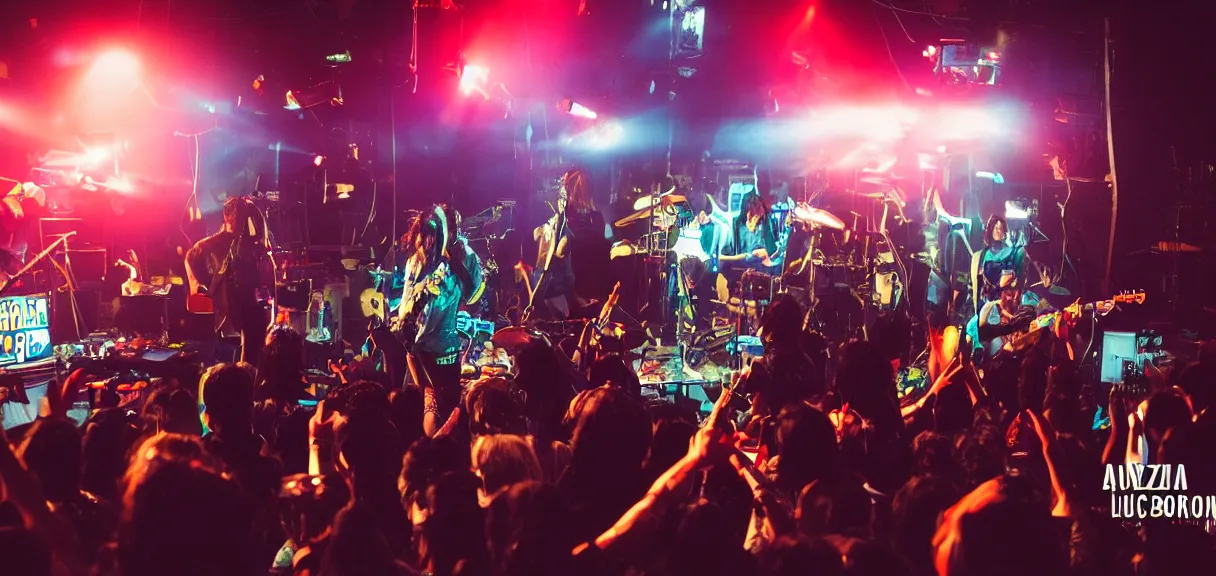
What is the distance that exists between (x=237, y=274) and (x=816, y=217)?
6103 mm

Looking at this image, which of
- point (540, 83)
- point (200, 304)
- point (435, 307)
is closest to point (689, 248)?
point (540, 83)

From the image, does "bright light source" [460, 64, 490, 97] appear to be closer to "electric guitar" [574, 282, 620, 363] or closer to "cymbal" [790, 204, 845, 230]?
"electric guitar" [574, 282, 620, 363]

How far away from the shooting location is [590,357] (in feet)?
26.8

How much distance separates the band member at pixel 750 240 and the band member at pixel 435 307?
116 inches

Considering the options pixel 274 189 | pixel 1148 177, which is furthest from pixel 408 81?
pixel 1148 177

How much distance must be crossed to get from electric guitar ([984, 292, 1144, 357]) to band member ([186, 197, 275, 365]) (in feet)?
24.6

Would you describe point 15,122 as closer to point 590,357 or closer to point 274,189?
point 274,189

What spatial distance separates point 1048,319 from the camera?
31.5 ft

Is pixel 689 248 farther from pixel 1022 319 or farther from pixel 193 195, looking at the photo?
pixel 193 195

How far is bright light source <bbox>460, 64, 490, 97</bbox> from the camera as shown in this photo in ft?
29.8

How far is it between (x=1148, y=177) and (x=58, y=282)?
11264 millimetres

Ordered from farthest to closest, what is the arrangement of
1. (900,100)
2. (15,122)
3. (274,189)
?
(900,100) < (274,189) < (15,122)

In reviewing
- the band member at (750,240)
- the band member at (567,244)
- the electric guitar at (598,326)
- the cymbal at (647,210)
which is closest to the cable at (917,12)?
the band member at (750,240)

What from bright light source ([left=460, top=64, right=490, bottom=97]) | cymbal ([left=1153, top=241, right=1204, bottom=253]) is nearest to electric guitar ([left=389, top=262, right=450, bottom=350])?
bright light source ([left=460, top=64, right=490, bottom=97])
